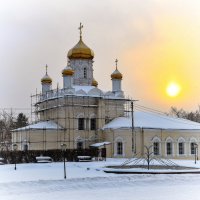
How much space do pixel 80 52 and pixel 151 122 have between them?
10041 millimetres

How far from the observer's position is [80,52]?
47.2 metres

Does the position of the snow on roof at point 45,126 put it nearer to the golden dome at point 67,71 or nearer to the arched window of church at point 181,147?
the golden dome at point 67,71

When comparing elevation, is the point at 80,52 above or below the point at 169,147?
above

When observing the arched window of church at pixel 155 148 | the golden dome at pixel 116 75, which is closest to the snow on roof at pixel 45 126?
the golden dome at pixel 116 75

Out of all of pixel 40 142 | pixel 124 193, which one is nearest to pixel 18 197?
pixel 124 193

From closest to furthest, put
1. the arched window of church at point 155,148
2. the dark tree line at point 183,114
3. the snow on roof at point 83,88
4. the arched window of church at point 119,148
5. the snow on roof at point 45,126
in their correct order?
the snow on roof at point 45,126 < the arched window of church at point 119,148 < the arched window of church at point 155,148 < the snow on roof at point 83,88 < the dark tree line at point 183,114

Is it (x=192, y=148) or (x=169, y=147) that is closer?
(x=169, y=147)

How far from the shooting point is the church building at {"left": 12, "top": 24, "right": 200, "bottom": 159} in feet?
142

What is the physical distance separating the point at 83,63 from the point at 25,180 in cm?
2325

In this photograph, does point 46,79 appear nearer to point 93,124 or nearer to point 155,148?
point 93,124

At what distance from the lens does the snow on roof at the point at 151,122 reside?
44094mm


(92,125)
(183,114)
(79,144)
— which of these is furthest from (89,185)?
(183,114)

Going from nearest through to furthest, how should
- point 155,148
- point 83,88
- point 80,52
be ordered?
point 155,148 < point 83,88 < point 80,52

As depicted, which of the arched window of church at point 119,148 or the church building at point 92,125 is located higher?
the church building at point 92,125
